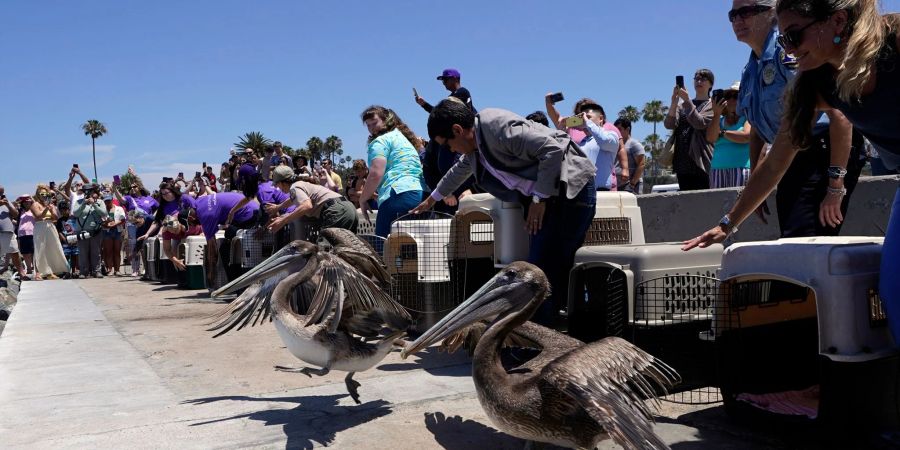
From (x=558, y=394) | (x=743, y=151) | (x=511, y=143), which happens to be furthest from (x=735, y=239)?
(x=558, y=394)

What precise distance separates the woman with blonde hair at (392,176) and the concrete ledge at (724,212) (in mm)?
2576

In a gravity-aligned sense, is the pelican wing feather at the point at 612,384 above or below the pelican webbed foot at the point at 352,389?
above

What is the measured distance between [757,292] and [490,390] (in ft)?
6.16

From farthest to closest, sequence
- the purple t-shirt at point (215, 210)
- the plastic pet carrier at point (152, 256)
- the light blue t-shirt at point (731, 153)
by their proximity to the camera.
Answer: the plastic pet carrier at point (152, 256)
the purple t-shirt at point (215, 210)
the light blue t-shirt at point (731, 153)

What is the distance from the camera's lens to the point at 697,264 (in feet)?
14.9

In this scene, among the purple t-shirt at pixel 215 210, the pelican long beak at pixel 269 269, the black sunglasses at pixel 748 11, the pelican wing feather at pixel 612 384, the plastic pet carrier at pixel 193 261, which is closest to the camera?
the pelican wing feather at pixel 612 384

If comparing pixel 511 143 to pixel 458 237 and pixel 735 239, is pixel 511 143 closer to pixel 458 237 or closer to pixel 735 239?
pixel 458 237

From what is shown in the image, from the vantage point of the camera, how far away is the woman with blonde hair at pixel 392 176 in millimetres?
7332

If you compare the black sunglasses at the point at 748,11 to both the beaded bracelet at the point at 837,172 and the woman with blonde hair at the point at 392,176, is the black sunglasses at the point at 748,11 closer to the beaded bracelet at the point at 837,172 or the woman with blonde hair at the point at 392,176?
the beaded bracelet at the point at 837,172

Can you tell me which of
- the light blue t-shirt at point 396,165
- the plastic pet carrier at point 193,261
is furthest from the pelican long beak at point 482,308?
the plastic pet carrier at point 193,261

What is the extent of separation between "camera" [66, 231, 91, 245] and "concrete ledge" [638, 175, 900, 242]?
48.3ft

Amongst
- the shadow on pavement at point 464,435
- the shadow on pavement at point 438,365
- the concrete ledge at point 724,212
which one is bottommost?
the shadow on pavement at point 464,435

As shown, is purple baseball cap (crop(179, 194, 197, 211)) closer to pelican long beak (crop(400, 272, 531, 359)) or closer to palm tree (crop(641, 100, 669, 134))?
pelican long beak (crop(400, 272, 531, 359))

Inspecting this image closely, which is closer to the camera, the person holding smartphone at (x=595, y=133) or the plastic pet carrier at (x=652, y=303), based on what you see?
the plastic pet carrier at (x=652, y=303)
